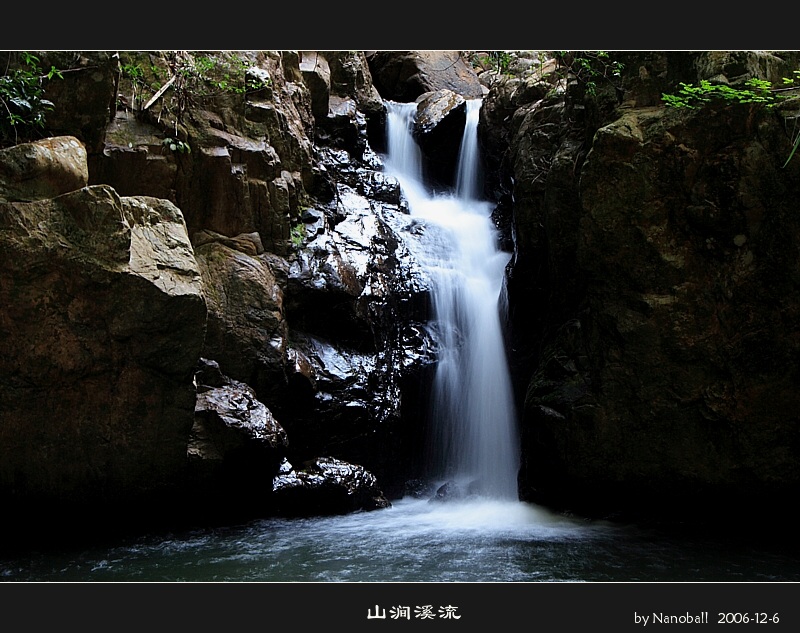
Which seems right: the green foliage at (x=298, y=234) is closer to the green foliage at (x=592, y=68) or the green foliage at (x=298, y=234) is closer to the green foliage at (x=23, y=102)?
the green foliage at (x=23, y=102)

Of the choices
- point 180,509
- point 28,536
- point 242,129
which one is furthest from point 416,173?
point 28,536

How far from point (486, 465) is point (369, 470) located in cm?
132

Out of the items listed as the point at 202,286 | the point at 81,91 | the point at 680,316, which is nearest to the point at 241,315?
the point at 202,286

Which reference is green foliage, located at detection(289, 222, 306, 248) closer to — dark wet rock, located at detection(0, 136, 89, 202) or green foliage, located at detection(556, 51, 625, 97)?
dark wet rock, located at detection(0, 136, 89, 202)

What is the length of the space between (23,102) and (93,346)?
2052mm

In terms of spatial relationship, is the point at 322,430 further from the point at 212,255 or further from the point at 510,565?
the point at 510,565

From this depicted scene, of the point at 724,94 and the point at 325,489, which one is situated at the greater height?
the point at 724,94

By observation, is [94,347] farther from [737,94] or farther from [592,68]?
[592,68]

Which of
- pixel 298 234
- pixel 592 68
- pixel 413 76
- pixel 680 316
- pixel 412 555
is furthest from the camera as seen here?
pixel 413 76

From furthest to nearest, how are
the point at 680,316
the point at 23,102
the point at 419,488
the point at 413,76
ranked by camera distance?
1. the point at 413,76
2. the point at 419,488
3. the point at 680,316
4. the point at 23,102

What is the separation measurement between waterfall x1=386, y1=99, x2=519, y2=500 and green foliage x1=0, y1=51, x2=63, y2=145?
4637mm

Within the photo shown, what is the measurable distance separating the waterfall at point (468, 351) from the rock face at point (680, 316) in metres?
0.94

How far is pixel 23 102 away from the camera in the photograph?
5219 mm

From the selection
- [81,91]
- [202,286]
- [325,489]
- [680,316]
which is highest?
[81,91]
